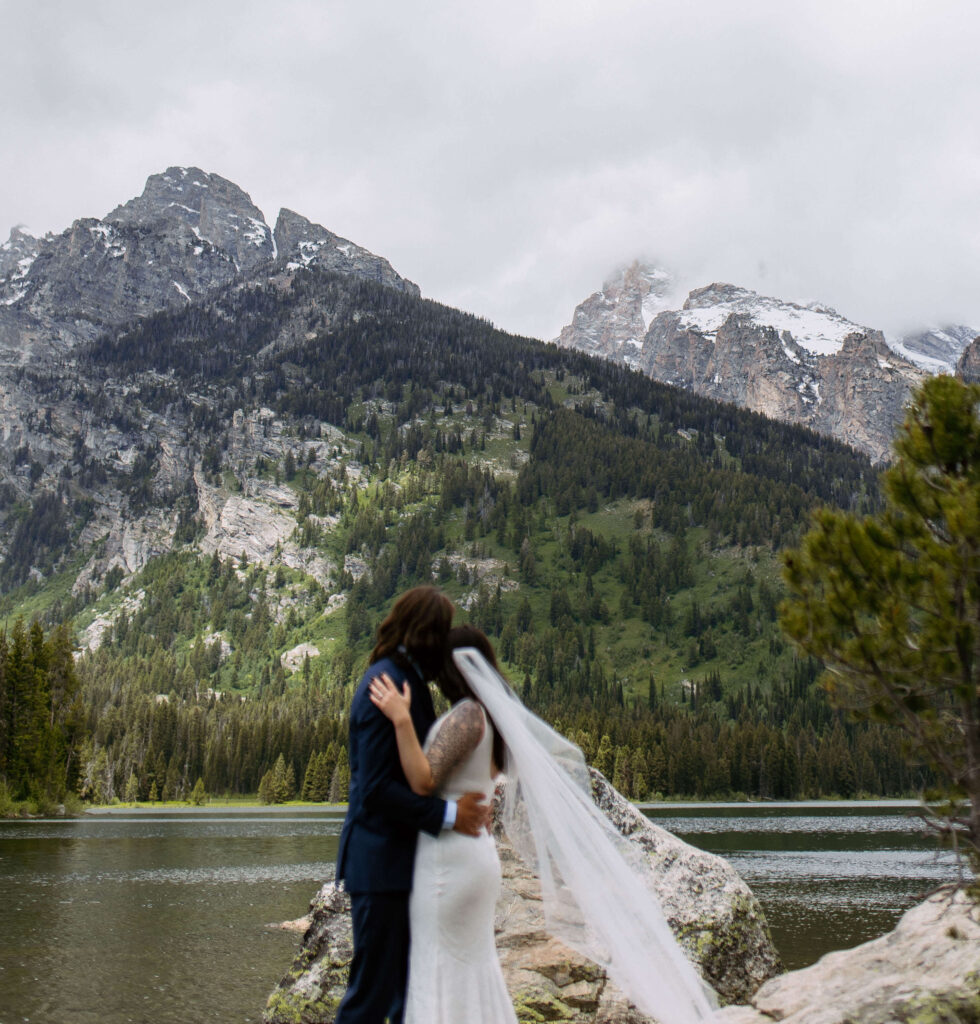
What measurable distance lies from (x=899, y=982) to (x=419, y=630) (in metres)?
6.87

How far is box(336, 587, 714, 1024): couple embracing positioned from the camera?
5566 mm

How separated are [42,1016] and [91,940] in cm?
804

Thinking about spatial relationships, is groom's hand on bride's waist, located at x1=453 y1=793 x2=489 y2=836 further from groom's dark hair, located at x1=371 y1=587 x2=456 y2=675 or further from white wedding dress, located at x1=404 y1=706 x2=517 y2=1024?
groom's dark hair, located at x1=371 y1=587 x2=456 y2=675

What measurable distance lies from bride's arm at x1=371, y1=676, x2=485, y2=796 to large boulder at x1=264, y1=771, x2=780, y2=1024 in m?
8.14

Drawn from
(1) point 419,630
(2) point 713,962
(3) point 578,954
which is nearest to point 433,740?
(1) point 419,630

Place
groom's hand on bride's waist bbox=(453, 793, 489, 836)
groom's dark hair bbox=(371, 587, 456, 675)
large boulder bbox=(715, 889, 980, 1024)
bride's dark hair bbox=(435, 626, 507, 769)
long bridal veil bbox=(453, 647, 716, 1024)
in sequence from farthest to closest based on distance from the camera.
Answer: large boulder bbox=(715, 889, 980, 1024) < long bridal veil bbox=(453, 647, 716, 1024) < bride's dark hair bbox=(435, 626, 507, 769) < groom's dark hair bbox=(371, 587, 456, 675) < groom's hand on bride's waist bbox=(453, 793, 489, 836)

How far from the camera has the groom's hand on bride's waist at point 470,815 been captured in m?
5.65

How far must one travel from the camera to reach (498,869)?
237 inches

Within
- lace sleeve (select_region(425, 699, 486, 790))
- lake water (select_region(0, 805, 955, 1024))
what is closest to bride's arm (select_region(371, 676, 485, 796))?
lace sleeve (select_region(425, 699, 486, 790))

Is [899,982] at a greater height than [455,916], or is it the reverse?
[455,916]

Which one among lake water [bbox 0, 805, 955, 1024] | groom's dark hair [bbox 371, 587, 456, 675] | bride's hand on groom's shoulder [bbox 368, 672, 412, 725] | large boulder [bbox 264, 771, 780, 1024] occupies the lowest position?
lake water [bbox 0, 805, 955, 1024]

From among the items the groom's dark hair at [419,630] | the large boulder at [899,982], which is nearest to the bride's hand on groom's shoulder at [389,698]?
the groom's dark hair at [419,630]

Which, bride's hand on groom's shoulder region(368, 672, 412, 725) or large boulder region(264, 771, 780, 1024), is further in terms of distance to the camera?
large boulder region(264, 771, 780, 1024)

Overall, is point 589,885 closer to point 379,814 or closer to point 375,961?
point 375,961
